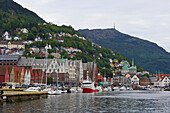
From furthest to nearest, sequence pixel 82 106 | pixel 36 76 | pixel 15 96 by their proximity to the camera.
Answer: pixel 36 76, pixel 15 96, pixel 82 106

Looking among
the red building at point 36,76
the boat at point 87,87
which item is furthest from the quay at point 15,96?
the red building at point 36,76

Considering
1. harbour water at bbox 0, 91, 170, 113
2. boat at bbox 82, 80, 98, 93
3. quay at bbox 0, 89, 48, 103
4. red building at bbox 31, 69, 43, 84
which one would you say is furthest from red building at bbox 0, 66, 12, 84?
harbour water at bbox 0, 91, 170, 113

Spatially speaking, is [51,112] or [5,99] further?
[5,99]

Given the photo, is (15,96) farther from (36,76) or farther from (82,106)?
(36,76)

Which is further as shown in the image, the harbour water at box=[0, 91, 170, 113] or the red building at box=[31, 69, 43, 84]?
the red building at box=[31, 69, 43, 84]

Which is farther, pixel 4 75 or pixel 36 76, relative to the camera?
pixel 36 76

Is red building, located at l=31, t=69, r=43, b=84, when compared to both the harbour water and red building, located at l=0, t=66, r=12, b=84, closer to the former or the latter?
red building, located at l=0, t=66, r=12, b=84

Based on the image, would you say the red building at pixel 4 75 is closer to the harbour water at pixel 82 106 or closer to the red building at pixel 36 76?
the red building at pixel 36 76

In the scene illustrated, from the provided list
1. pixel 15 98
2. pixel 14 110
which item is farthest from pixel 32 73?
pixel 14 110

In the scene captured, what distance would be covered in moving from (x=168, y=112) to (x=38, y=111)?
82.1ft

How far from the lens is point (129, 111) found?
230 feet

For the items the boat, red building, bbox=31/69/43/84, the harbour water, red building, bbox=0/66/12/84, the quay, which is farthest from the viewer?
red building, bbox=31/69/43/84

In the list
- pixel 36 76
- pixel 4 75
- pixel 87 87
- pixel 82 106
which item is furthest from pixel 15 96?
pixel 36 76

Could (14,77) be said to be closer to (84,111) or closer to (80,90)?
(80,90)
